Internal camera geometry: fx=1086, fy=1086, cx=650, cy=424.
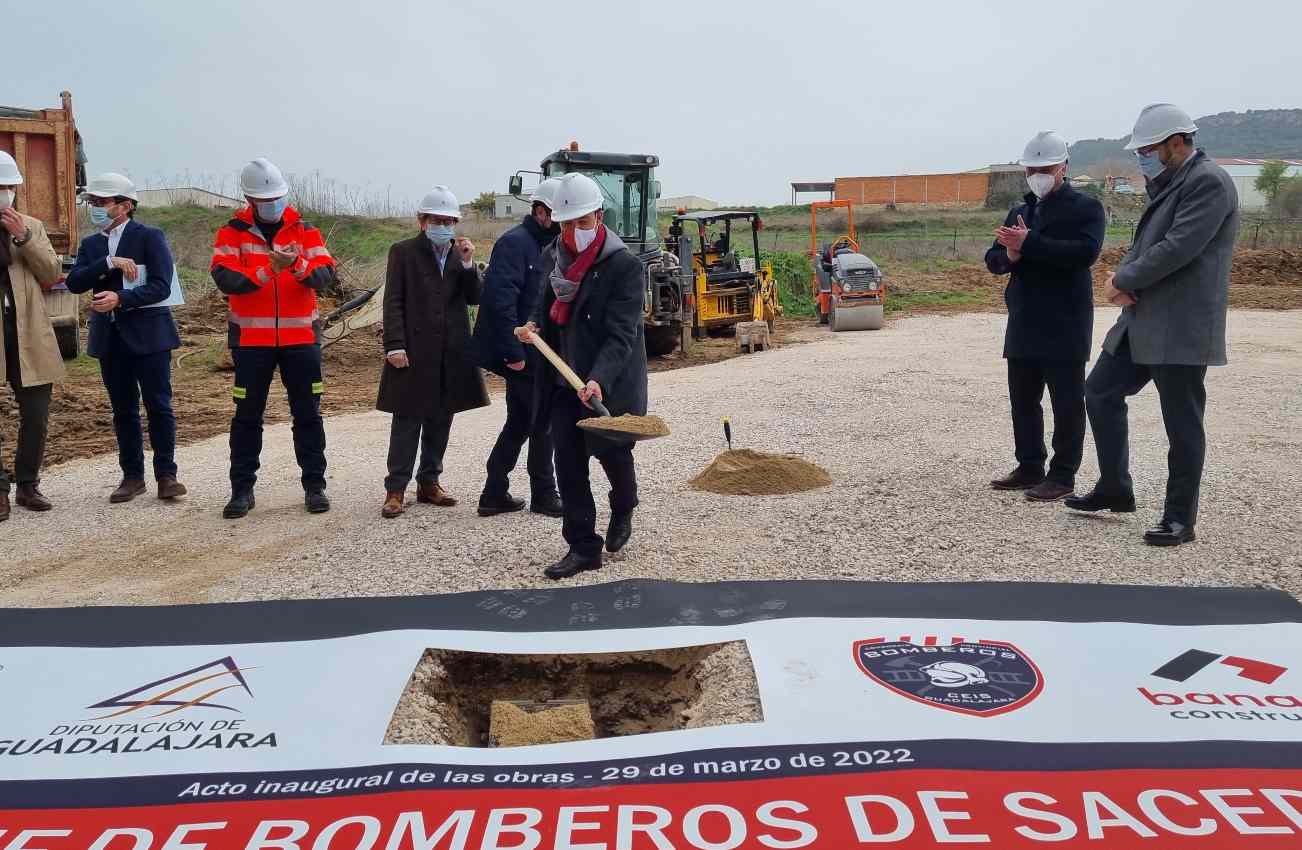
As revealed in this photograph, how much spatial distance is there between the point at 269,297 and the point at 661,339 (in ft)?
31.3

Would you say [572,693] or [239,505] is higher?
[239,505]

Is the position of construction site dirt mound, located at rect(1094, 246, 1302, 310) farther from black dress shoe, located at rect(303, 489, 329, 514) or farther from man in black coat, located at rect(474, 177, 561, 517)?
black dress shoe, located at rect(303, 489, 329, 514)

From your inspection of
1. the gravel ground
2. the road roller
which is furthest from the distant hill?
the gravel ground

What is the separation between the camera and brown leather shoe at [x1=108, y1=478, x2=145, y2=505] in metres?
6.11

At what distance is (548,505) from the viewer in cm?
552

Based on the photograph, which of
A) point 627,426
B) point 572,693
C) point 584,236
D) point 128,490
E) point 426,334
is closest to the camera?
point 572,693

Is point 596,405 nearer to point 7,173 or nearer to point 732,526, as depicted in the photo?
point 732,526

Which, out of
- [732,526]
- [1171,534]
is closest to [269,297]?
[732,526]

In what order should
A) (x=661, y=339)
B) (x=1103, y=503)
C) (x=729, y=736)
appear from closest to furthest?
(x=729, y=736)
(x=1103, y=503)
(x=661, y=339)

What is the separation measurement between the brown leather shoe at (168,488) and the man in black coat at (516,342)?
1.87 meters

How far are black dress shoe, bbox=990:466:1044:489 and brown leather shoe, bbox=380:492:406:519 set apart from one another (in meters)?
3.10

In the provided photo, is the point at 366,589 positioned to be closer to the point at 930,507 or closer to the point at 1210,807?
the point at 930,507

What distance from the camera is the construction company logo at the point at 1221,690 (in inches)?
112

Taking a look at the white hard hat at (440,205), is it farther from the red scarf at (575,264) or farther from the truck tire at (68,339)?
the truck tire at (68,339)
